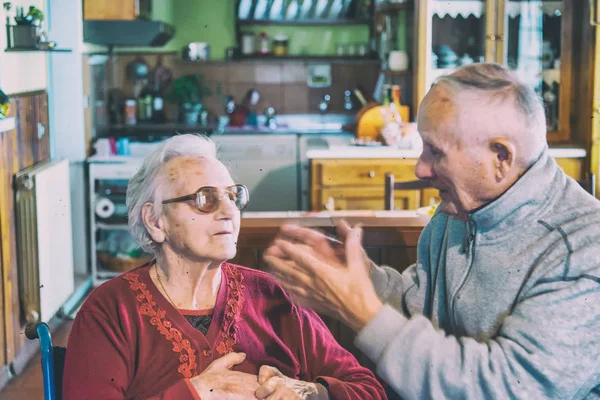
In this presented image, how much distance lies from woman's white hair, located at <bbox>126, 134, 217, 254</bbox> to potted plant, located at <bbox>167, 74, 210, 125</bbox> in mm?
4643

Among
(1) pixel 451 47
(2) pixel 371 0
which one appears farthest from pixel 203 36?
→ (1) pixel 451 47

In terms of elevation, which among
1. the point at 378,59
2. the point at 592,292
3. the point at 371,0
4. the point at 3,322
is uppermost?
the point at 371,0

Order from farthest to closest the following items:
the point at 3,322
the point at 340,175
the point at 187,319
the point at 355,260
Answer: the point at 340,175, the point at 3,322, the point at 187,319, the point at 355,260

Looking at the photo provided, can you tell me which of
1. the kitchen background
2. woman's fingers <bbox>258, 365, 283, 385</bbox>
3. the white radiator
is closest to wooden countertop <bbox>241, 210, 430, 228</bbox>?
woman's fingers <bbox>258, 365, 283, 385</bbox>

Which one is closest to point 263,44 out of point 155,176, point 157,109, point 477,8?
point 157,109

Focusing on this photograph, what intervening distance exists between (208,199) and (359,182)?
3.02m

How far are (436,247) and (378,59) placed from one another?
4.93m

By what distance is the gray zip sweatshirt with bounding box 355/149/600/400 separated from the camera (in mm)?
1271

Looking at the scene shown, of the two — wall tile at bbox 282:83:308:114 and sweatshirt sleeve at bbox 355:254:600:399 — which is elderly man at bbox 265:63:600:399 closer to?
sweatshirt sleeve at bbox 355:254:600:399

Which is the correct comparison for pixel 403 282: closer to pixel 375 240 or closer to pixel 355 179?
pixel 375 240

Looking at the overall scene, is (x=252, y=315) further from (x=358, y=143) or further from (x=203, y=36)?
(x=203, y=36)

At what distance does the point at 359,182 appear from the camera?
15.0 ft

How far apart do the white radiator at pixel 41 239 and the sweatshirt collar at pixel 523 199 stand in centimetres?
283

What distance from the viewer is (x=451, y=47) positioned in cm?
512
